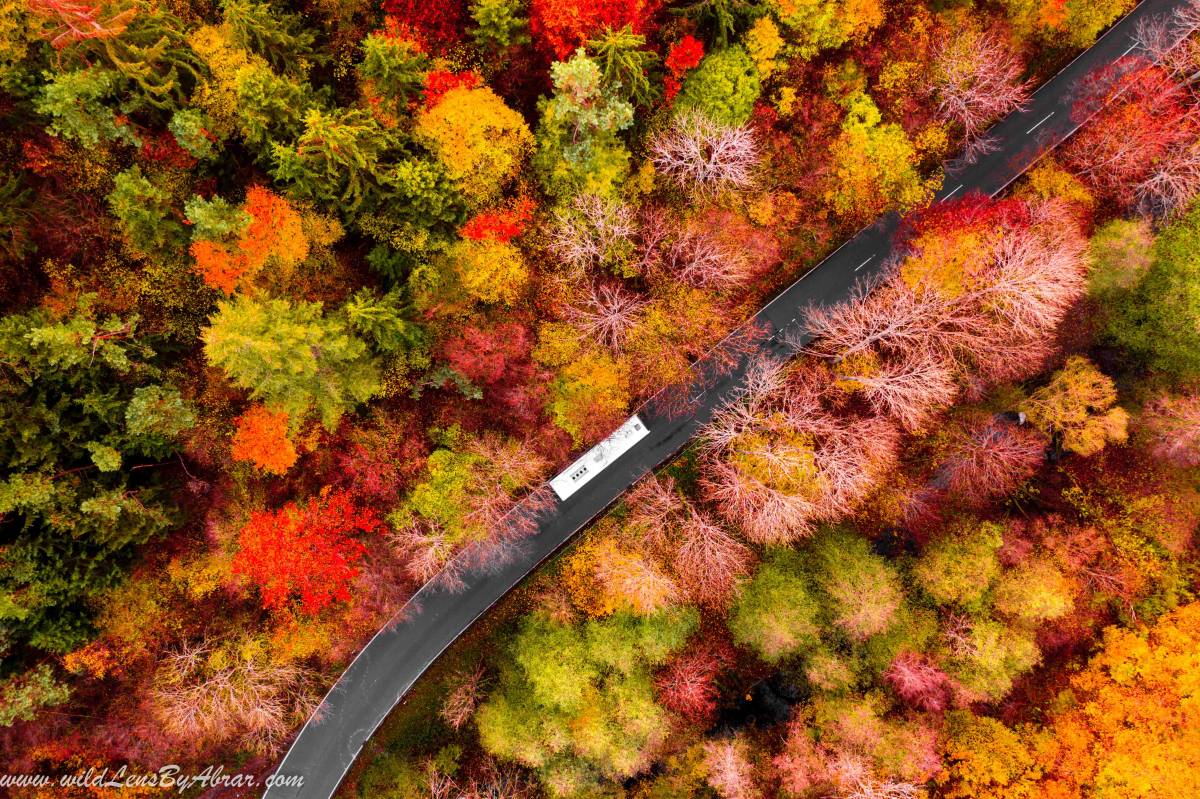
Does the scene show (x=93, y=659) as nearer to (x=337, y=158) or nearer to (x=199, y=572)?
(x=199, y=572)

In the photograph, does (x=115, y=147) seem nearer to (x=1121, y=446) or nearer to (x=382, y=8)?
(x=382, y=8)

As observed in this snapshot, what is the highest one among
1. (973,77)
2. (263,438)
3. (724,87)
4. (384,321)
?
(384,321)

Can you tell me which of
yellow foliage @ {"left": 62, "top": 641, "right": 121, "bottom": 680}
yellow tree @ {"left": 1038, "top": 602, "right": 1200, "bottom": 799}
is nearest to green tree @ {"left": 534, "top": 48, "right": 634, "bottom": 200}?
yellow foliage @ {"left": 62, "top": 641, "right": 121, "bottom": 680}

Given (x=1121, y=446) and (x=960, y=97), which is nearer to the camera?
(x=960, y=97)

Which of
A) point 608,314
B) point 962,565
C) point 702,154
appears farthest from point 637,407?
point 962,565

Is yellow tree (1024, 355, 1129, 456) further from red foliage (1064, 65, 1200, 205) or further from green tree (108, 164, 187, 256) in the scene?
green tree (108, 164, 187, 256)

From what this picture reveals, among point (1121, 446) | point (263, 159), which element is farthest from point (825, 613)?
point (263, 159)

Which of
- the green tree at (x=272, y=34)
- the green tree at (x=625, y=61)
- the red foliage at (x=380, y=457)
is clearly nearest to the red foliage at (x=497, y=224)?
the green tree at (x=625, y=61)
